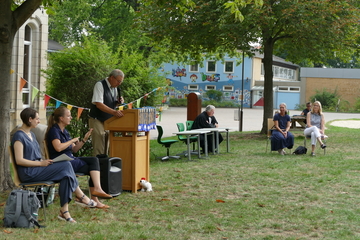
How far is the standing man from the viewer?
28.4 feet

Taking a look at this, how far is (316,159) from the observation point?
12984mm

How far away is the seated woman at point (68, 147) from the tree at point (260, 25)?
9.73 m

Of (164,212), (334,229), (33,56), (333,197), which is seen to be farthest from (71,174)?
(33,56)

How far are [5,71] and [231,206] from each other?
388 cm

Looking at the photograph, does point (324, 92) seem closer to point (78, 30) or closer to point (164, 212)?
point (78, 30)

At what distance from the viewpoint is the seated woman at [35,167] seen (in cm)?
631

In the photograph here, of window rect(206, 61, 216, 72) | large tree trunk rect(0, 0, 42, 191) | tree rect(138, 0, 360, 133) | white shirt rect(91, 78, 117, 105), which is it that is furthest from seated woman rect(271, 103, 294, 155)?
window rect(206, 61, 216, 72)

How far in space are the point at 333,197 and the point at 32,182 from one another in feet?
14.7

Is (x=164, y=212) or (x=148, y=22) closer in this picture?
(x=164, y=212)

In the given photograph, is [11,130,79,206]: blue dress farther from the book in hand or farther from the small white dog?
the small white dog

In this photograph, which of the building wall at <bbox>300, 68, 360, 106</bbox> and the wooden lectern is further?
the building wall at <bbox>300, 68, 360, 106</bbox>

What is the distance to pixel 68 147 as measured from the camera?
23.6ft

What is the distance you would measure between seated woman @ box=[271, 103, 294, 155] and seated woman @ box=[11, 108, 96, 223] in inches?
335

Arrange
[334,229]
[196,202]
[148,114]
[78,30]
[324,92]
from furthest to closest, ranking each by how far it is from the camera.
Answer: [324,92] → [78,30] → [148,114] → [196,202] → [334,229]
